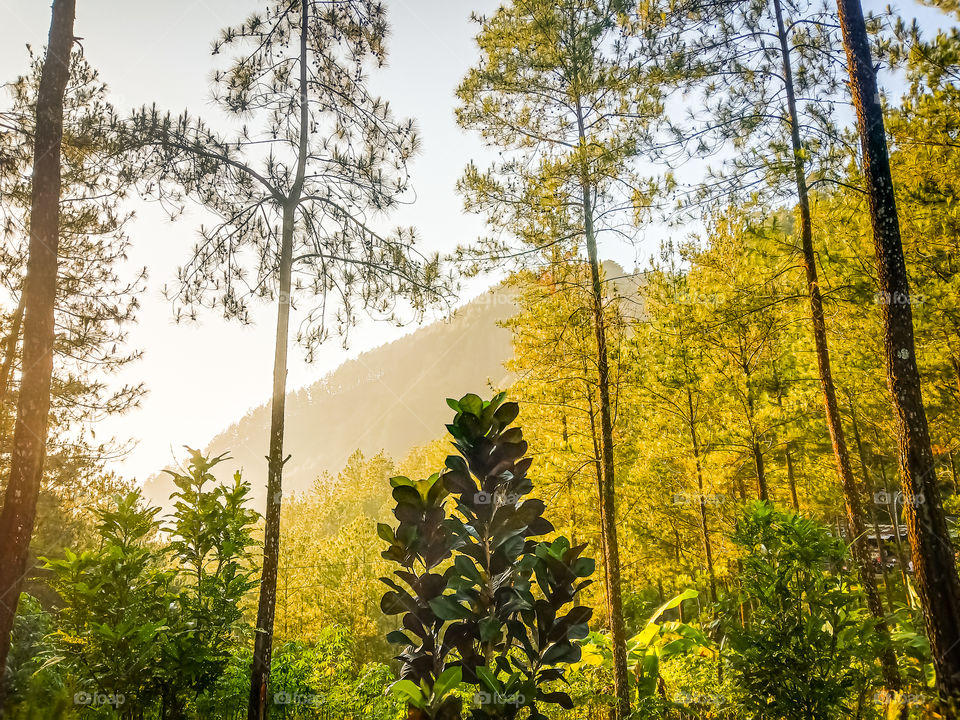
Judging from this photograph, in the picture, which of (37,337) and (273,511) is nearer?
(37,337)

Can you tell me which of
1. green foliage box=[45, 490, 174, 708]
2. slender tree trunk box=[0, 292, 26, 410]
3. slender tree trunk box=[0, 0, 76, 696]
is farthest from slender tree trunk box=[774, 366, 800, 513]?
slender tree trunk box=[0, 292, 26, 410]

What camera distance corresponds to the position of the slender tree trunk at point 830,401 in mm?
7473

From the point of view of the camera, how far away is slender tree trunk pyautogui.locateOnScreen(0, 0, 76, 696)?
4855 millimetres

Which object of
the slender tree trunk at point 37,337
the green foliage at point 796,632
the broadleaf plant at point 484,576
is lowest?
the green foliage at point 796,632

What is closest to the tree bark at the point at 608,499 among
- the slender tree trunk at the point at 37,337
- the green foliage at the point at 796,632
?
the green foliage at the point at 796,632

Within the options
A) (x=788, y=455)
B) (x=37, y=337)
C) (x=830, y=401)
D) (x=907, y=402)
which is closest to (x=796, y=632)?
(x=907, y=402)

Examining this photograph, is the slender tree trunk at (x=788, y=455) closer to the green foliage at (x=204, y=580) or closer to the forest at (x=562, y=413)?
the forest at (x=562, y=413)

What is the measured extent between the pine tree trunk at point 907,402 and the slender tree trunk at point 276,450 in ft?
22.0

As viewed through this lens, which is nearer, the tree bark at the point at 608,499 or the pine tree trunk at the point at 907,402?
the pine tree trunk at the point at 907,402

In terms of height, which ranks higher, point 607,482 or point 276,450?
point 276,450

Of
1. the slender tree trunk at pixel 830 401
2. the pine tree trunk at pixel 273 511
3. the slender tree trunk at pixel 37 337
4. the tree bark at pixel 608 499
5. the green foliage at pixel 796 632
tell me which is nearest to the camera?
the green foliage at pixel 796 632

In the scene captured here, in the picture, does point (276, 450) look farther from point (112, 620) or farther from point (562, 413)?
point (562, 413)

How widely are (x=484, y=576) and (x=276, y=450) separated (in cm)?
580

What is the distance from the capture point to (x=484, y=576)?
6.33 ft
